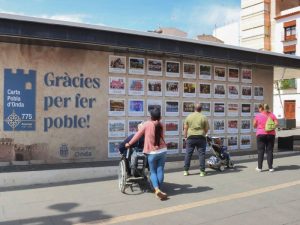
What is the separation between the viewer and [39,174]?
9.05 meters

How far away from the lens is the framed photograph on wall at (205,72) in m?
12.8

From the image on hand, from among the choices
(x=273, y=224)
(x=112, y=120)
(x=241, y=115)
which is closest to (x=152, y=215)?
(x=273, y=224)

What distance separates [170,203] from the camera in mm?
7363

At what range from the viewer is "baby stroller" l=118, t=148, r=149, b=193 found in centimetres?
786

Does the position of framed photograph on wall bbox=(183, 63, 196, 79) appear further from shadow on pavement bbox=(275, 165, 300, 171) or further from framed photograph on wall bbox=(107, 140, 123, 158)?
shadow on pavement bbox=(275, 165, 300, 171)

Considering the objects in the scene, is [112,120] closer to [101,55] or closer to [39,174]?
[101,55]

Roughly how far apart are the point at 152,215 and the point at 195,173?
394 centimetres

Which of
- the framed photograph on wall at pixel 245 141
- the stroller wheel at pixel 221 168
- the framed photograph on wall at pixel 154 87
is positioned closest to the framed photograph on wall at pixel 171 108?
the framed photograph on wall at pixel 154 87

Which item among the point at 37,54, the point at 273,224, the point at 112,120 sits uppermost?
the point at 37,54

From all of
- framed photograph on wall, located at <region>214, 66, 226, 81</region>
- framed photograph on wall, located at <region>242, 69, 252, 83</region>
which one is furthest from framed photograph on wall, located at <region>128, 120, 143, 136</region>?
framed photograph on wall, located at <region>242, 69, 252, 83</region>

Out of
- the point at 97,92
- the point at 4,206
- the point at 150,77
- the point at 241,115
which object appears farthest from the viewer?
the point at 241,115

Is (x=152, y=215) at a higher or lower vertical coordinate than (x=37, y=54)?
lower

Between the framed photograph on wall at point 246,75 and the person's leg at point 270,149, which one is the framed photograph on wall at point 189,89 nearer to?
the framed photograph on wall at point 246,75

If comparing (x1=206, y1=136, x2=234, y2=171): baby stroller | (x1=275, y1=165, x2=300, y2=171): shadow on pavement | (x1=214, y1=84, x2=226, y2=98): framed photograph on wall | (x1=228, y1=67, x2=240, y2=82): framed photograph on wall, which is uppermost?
(x1=228, y1=67, x2=240, y2=82): framed photograph on wall
